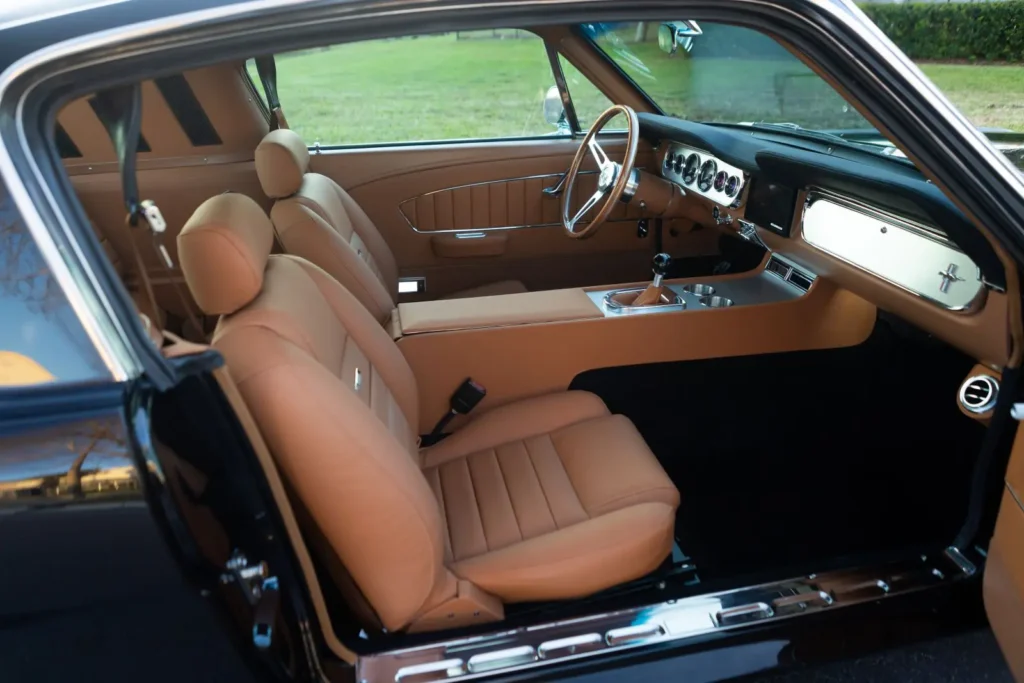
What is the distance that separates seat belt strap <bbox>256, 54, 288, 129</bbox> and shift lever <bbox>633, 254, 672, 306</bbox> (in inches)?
70.5

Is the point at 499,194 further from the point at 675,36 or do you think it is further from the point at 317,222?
the point at 317,222

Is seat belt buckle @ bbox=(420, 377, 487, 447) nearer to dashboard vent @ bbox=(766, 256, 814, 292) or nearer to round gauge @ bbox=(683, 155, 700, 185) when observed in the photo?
dashboard vent @ bbox=(766, 256, 814, 292)

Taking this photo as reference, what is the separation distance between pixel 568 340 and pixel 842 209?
783 mm

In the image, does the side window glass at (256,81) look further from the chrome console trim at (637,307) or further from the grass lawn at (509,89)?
the chrome console trim at (637,307)

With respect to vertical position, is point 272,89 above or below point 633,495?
above

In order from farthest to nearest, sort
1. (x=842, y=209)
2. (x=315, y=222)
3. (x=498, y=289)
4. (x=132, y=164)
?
(x=498, y=289) < (x=315, y=222) < (x=842, y=209) < (x=132, y=164)

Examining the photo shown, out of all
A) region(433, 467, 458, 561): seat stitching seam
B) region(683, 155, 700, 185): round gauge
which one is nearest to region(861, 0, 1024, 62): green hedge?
region(683, 155, 700, 185): round gauge

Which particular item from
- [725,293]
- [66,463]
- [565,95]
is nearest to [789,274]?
[725,293]

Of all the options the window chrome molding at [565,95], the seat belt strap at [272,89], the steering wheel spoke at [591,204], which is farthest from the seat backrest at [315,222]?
the window chrome molding at [565,95]

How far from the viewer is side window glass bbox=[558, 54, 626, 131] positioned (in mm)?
3086

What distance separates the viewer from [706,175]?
8.41 ft

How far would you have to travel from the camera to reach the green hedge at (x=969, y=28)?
1.46 m

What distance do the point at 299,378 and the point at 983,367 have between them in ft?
4.42

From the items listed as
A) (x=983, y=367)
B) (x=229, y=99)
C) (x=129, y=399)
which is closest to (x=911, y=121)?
(x=983, y=367)
